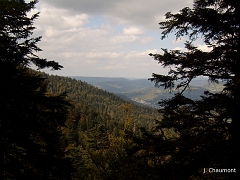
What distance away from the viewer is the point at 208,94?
6.87 m

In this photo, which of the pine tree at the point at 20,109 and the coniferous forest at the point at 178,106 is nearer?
the coniferous forest at the point at 178,106

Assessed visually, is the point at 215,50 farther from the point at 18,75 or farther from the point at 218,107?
the point at 18,75

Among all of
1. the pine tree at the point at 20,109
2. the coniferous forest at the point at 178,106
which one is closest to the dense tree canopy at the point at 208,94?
the coniferous forest at the point at 178,106

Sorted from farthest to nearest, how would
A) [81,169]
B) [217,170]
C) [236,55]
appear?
1. [81,169]
2. [236,55]
3. [217,170]

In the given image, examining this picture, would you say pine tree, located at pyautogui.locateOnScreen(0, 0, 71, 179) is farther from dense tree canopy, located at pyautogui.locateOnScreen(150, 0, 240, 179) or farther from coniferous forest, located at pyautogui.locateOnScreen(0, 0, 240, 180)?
dense tree canopy, located at pyautogui.locateOnScreen(150, 0, 240, 179)

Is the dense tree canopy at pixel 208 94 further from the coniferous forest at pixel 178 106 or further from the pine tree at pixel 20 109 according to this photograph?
the pine tree at pixel 20 109

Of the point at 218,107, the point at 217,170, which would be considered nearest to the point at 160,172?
the point at 217,170

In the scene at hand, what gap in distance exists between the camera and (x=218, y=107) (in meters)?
6.36

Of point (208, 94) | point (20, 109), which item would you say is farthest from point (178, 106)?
point (20, 109)

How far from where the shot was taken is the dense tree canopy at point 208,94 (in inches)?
226

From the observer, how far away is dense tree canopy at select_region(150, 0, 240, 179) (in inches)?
226

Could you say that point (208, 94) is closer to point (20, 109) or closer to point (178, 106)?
point (178, 106)

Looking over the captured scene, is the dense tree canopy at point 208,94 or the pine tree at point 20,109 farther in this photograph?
the pine tree at point 20,109

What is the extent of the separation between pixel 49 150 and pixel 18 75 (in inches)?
133
